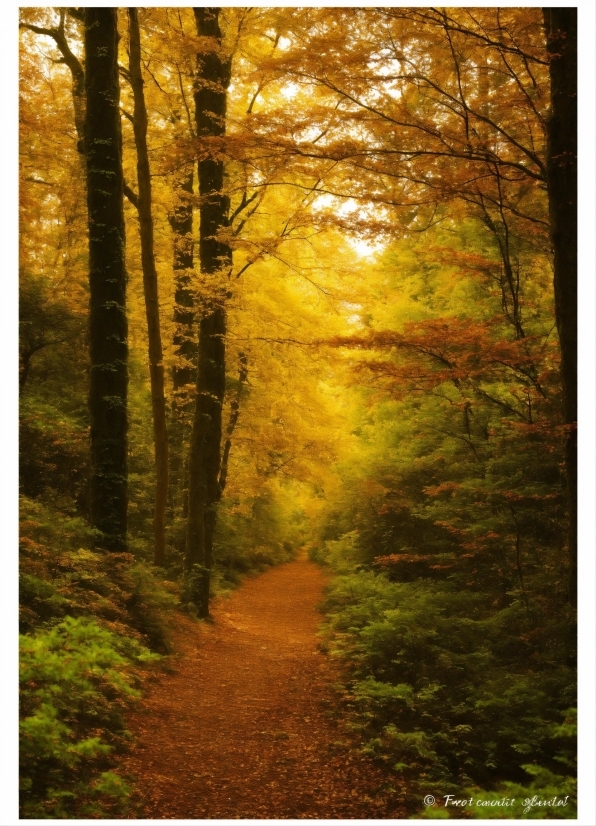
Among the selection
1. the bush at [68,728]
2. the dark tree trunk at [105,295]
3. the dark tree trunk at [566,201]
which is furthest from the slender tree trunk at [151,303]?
the dark tree trunk at [566,201]

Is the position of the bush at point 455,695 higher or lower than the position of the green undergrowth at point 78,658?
lower

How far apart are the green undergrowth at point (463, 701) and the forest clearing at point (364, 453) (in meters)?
0.03

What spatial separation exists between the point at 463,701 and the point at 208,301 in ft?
23.9

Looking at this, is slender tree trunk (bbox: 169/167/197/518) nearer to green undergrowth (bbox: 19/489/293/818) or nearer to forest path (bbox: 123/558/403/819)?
green undergrowth (bbox: 19/489/293/818)

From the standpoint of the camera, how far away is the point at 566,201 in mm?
5012

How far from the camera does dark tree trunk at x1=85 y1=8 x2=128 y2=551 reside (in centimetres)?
720

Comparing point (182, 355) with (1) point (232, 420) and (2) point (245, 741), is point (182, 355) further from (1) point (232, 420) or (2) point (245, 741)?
(2) point (245, 741)

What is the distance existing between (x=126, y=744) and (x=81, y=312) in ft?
26.5

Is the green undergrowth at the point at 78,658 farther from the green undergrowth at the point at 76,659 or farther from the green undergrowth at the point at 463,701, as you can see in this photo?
the green undergrowth at the point at 463,701

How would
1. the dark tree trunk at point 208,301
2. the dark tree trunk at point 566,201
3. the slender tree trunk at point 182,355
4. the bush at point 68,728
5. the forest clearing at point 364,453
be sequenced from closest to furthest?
the bush at point 68,728 < the forest clearing at point 364,453 < the dark tree trunk at point 566,201 < the dark tree trunk at point 208,301 < the slender tree trunk at point 182,355

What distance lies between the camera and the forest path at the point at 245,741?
3973 millimetres

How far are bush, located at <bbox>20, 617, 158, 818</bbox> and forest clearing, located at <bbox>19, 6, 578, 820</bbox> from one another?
0.08 ft
